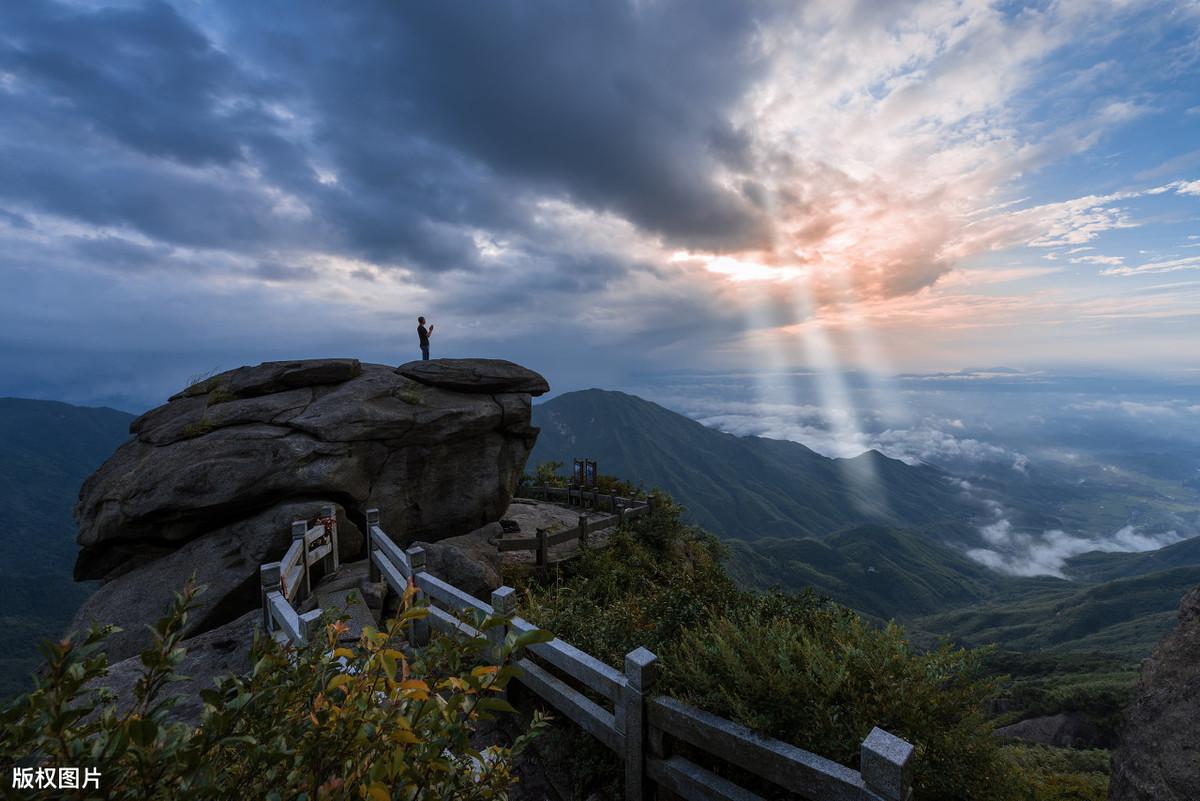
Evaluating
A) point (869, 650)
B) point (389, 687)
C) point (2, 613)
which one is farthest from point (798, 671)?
point (2, 613)

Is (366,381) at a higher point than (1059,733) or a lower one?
higher

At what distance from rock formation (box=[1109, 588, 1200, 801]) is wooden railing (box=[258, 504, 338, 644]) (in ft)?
25.1

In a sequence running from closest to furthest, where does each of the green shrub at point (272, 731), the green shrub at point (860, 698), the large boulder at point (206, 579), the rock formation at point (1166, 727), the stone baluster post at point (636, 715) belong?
the green shrub at point (272, 731)
the rock formation at point (1166, 727)
the green shrub at point (860, 698)
the stone baluster post at point (636, 715)
the large boulder at point (206, 579)

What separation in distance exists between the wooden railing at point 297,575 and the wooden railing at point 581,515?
14.7 feet

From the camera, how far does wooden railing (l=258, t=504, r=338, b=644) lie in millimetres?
6499

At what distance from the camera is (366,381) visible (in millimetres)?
16672

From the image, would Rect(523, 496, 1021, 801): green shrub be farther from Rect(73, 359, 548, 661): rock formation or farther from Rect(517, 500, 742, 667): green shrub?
Rect(73, 359, 548, 661): rock formation

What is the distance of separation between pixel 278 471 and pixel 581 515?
28.2 feet

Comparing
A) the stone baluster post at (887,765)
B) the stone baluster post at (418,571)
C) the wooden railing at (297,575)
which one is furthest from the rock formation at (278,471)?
the stone baluster post at (887,765)

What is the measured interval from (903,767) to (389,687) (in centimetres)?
355

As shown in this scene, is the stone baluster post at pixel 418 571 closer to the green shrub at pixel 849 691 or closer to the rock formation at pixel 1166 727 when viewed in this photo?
the green shrub at pixel 849 691

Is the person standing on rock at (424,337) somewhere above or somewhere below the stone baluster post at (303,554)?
above

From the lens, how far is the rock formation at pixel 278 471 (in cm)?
1145

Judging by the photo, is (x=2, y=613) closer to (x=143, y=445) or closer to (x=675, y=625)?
(x=143, y=445)
